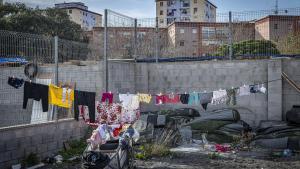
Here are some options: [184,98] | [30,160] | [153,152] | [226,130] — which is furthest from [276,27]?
[30,160]

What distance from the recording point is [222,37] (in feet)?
43.0

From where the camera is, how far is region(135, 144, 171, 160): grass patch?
880 centimetres

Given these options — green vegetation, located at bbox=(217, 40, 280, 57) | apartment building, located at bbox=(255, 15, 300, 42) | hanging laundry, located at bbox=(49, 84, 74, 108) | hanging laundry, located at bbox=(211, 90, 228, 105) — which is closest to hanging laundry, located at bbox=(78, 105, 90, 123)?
hanging laundry, located at bbox=(49, 84, 74, 108)

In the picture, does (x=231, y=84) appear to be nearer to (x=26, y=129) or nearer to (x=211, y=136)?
(x=211, y=136)

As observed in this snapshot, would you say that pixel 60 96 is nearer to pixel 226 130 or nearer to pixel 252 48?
pixel 226 130

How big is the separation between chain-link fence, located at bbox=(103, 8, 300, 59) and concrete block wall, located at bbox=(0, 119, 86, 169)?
3.24m

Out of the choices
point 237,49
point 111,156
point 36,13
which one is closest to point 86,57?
point 237,49

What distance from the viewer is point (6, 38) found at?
8992mm

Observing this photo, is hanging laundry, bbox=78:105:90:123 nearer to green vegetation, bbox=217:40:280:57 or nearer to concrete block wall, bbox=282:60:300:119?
green vegetation, bbox=217:40:280:57

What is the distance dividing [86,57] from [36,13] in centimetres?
2114

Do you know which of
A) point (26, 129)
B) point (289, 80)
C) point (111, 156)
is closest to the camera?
point (111, 156)

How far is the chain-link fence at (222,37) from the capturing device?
12.4m

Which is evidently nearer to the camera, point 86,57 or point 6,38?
point 6,38

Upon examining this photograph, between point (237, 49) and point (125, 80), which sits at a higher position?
point (237, 49)
